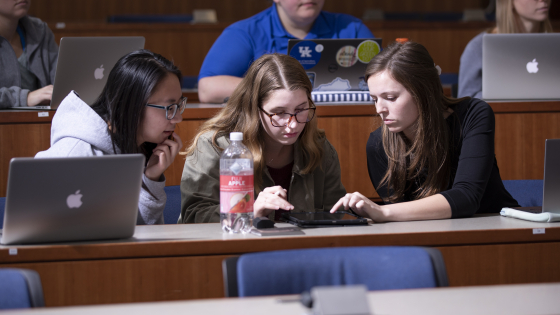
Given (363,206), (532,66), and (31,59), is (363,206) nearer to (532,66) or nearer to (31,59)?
(532,66)

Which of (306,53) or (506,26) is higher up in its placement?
(506,26)

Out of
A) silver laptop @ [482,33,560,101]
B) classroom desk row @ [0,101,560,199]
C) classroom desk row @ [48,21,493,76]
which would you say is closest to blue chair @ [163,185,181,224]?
classroom desk row @ [0,101,560,199]

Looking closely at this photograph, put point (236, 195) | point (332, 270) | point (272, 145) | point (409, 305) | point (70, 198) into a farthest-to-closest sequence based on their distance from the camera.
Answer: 1. point (272, 145)
2. point (236, 195)
3. point (70, 198)
4. point (332, 270)
5. point (409, 305)

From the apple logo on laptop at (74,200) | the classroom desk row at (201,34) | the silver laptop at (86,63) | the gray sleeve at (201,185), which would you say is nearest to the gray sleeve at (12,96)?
the silver laptop at (86,63)

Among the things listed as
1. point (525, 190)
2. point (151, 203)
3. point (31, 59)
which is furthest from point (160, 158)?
point (31, 59)

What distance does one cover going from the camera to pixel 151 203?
1705 millimetres

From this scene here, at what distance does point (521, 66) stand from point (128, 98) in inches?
65.2

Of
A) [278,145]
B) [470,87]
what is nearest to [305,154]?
[278,145]

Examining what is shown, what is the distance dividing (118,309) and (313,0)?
217cm

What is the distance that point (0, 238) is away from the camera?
1.30m

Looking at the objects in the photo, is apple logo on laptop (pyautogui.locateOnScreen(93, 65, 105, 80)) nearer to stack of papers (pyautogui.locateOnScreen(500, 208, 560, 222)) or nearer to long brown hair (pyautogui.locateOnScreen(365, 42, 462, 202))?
long brown hair (pyautogui.locateOnScreen(365, 42, 462, 202))

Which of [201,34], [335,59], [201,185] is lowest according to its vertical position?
[201,185]

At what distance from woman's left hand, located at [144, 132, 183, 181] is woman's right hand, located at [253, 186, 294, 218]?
0.38m

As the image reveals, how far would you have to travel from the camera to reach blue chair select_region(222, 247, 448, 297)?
3.25 ft
